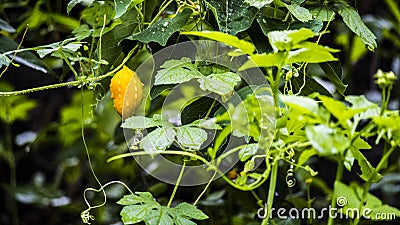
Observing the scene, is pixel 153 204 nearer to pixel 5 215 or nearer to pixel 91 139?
pixel 91 139

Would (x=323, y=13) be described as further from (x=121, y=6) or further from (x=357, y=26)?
(x=121, y=6)

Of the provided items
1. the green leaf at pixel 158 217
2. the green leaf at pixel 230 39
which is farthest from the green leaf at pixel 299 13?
the green leaf at pixel 158 217

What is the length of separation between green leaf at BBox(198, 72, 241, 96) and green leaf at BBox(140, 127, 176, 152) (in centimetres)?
6

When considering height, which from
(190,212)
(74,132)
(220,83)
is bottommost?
(74,132)

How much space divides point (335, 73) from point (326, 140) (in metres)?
0.30

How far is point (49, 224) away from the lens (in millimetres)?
1379

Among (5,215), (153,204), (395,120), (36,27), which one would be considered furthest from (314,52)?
(5,215)

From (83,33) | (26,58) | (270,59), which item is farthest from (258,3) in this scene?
(26,58)

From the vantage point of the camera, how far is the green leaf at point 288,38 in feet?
1.48

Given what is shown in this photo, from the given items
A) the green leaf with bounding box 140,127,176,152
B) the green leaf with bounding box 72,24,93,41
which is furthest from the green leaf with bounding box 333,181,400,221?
the green leaf with bounding box 72,24,93,41

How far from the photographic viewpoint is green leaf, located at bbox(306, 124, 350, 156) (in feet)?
1.35

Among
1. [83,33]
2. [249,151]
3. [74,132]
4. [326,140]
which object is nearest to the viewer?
[326,140]

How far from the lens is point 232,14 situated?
2.00 ft

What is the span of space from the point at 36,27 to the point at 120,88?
528mm
